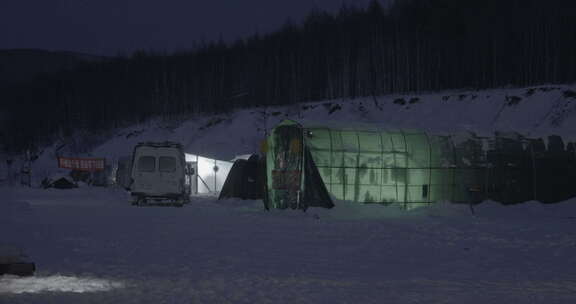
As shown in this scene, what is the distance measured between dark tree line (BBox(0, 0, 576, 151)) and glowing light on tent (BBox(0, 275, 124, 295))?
36494 mm

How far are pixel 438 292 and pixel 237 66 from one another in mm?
76628

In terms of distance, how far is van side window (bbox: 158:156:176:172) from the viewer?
24484 millimetres

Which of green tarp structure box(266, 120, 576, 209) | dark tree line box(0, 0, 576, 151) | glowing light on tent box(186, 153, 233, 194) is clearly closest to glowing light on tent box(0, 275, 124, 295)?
green tarp structure box(266, 120, 576, 209)

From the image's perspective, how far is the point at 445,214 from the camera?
21156 millimetres

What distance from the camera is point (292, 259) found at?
11047 mm

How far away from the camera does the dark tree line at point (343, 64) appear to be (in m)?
54.0

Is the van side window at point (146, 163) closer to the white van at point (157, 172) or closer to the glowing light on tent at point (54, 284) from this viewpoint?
the white van at point (157, 172)

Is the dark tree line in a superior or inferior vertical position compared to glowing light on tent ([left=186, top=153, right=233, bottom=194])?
superior

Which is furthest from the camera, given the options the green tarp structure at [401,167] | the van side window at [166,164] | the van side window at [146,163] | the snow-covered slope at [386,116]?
the snow-covered slope at [386,116]

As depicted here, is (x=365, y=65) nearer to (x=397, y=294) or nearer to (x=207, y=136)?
(x=207, y=136)

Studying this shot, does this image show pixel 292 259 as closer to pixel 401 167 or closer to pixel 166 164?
pixel 401 167

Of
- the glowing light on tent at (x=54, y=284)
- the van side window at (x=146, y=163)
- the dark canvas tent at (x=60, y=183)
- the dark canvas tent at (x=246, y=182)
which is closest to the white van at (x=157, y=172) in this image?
the van side window at (x=146, y=163)

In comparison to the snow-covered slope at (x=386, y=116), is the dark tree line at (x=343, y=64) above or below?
above

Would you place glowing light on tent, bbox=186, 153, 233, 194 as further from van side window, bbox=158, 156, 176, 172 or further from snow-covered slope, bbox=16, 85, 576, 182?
van side window, bbox=158, 156, 176, 172
